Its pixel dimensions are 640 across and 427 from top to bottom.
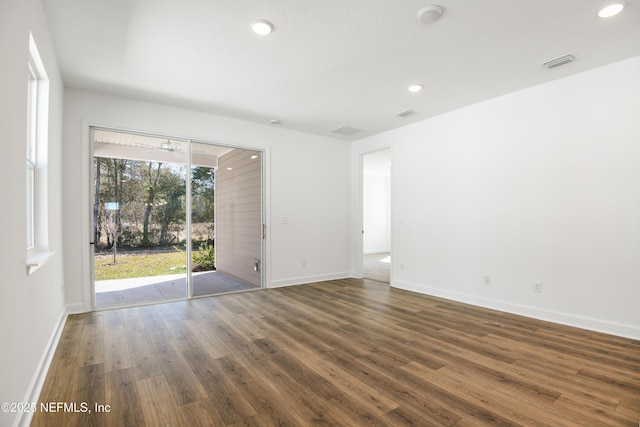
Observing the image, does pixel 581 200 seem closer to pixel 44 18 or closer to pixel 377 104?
pixel 377 104

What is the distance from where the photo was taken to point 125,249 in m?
4.23

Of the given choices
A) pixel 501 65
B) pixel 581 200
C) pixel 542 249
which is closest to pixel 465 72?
pixel 501 65

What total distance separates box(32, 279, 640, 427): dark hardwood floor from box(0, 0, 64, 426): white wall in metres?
0.28

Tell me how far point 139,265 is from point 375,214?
8.11m

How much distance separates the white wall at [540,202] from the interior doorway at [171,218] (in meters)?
2.77

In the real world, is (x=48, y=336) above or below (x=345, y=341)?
above

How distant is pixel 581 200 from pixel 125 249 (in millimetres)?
5534

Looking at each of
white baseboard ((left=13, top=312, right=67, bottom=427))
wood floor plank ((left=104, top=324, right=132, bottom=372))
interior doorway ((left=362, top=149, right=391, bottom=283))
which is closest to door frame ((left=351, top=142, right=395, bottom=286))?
interior doorway ((left=362, top=149, right=391, bottom=283))

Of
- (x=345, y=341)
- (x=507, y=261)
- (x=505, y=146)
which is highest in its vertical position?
(x=505, y=146)

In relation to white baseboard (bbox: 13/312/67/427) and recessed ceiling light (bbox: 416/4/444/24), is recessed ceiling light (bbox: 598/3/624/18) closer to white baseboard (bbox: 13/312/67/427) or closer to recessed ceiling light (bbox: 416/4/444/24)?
recessed ceiling light (bbox: 416/4/444/24)

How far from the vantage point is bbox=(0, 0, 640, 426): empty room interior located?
2.02 meters

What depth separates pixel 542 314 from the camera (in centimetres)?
366

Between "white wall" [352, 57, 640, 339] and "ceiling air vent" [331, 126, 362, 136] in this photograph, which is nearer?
"white wall" [352, 57, 640, 339]

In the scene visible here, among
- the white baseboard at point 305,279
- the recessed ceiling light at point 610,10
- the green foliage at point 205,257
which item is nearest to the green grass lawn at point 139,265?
the green foliage at point 205,257
